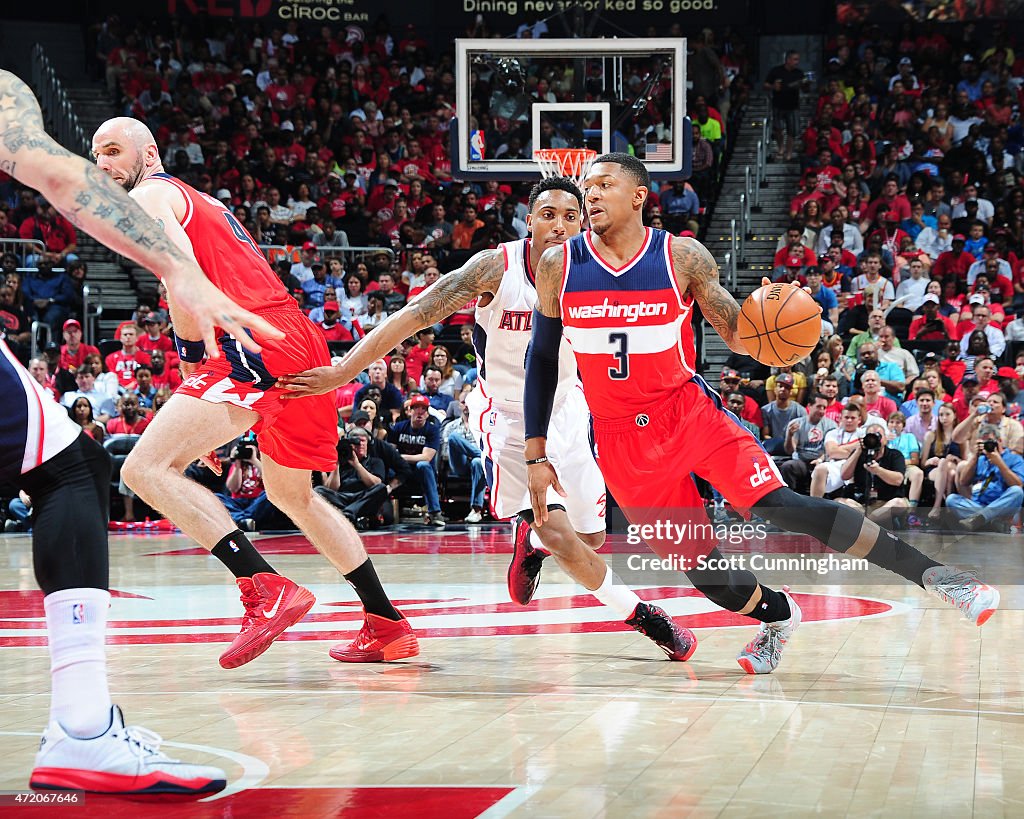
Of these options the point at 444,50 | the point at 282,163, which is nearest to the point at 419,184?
the point at 282,163

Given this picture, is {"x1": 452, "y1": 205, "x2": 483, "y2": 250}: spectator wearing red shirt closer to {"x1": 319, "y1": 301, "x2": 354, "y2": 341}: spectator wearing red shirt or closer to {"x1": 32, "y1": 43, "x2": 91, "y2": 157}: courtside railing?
{"x1": 319, "y1": 301, "x2": 354, "y2": 341}: spectator wearing red shirt

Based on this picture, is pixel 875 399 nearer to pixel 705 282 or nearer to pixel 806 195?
pixel 806 195

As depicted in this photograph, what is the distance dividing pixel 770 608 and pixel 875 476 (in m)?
6.58

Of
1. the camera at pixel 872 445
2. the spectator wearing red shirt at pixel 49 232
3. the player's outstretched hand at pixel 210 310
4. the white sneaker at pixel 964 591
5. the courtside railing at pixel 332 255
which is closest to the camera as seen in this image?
Result: the player's outstretched hand at pixel 210 310

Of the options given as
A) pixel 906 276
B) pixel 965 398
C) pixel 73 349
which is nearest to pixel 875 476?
pixel 965 398

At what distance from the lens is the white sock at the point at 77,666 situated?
295 cm

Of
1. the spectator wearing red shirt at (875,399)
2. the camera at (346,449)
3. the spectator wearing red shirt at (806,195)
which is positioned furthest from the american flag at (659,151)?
the camera at (346,449)

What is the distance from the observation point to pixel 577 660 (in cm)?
522

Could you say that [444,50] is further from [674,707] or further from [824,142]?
[674,707]

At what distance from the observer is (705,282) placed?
4895 mm

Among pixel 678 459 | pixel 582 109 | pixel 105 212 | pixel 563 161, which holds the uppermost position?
pixel 582 109

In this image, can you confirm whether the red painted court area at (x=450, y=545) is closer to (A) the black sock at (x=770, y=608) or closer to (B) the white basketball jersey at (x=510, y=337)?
(B) the white basketball jersey at (x=510, y=337)

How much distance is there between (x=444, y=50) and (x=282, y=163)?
514 cm

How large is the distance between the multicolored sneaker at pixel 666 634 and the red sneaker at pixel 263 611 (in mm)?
1352
